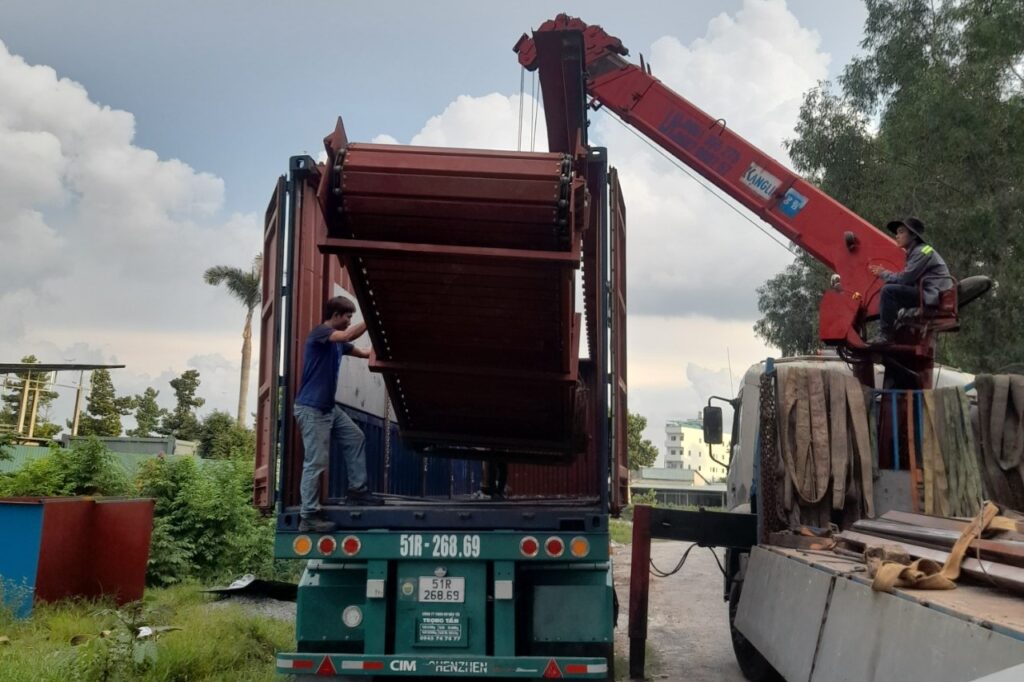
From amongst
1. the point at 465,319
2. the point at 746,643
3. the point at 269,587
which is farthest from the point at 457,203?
the point at 269,587

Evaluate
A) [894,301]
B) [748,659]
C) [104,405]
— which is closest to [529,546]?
[748,659]

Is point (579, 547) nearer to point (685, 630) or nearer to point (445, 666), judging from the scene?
point (445, 666)

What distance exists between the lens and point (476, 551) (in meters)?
5.32

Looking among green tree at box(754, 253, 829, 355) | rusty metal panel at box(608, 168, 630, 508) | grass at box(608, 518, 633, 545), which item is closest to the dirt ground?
rusty metal panel at box(608, 168, 630, 508)

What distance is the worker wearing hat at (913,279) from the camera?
7609mm

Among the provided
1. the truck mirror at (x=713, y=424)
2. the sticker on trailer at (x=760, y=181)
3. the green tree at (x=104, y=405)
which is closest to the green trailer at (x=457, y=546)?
the truck mirror at (x=713, y=424)

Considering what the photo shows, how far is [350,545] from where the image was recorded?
5387 mm

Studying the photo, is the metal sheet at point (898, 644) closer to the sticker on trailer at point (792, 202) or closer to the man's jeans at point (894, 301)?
the man's jeans at point (894, 301)

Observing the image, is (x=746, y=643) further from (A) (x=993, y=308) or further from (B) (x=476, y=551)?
(A) (x=993, y=308)

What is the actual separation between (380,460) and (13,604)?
4.08m

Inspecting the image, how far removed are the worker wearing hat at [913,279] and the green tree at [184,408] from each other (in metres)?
43.7

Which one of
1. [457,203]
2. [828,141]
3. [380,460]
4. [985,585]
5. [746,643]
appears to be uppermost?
[828,141]

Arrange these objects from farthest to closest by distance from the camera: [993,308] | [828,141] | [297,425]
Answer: [828,141] → [993,308] → [297,425]

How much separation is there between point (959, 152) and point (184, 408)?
132 feet
